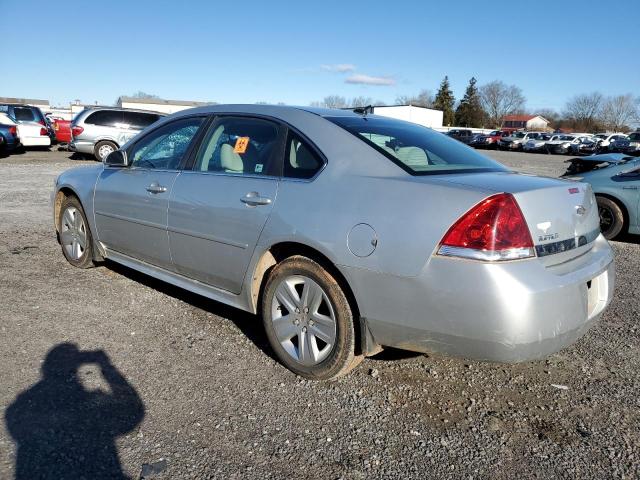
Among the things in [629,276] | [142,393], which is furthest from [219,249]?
[629,276]

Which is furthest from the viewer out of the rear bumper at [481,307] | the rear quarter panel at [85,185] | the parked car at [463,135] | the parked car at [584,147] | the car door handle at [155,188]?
the parked car at [463,135]

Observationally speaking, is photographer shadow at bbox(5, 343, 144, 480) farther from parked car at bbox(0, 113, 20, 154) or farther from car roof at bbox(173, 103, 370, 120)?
parked car at bbox(0, 113, 20, 154)

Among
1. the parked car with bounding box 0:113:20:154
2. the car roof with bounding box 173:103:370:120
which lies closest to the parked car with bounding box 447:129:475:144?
the parked car with bounding box 0:113:20:154

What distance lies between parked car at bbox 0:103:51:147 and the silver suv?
3.58m

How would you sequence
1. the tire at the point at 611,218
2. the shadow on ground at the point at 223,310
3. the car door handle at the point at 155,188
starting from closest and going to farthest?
1. the shadow on ground at the point at 223,310
2. the car door handle at the point at 155,188
3. the tire at the point at 611,218

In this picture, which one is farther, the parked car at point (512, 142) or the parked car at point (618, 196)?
the parked car at point (512, 142)

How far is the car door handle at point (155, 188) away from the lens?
393 cm

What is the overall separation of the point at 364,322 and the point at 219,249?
1.18 metres

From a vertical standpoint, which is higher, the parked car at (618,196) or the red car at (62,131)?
the red car at (62,131)

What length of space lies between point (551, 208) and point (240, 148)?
2033 mm

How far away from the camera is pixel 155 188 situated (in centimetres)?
399

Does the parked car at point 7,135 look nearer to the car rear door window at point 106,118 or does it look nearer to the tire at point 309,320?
the car rear door window at point 106,118

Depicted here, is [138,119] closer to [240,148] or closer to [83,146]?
[83,146]

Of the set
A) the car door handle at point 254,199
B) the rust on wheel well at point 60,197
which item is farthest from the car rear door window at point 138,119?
the car door handle at point 254,199
